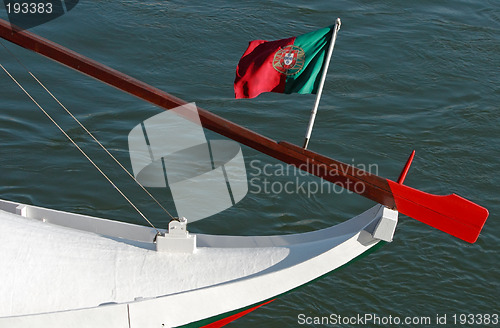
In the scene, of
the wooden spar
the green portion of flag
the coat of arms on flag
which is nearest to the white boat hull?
the wooden spar

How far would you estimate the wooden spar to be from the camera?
5.02 m

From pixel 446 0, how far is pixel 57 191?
9.94 metres

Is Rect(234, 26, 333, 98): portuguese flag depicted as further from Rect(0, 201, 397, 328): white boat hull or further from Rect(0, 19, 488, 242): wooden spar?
Rect(0, 201, 397, 328): white boat hull

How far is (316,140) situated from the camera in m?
→ 10.3

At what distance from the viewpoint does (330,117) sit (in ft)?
35.8

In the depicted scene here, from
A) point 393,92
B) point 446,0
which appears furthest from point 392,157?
point 446,0

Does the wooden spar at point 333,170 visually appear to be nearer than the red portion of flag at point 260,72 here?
Yes

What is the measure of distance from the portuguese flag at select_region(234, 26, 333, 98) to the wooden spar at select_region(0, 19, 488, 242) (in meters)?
0.40

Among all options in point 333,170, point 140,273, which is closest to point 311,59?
point 333,170

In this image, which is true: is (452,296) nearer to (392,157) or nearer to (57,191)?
(392,157)

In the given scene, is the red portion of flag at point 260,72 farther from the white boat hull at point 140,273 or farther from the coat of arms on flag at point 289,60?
the white boat hull at point 140,273

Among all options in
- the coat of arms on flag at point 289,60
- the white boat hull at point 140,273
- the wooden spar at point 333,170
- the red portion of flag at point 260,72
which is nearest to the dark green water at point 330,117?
the white boat hull at point 140,273

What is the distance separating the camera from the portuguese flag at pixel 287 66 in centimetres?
531

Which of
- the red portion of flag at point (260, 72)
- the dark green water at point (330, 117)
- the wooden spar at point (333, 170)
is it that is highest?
the red portion of flag at point (260, 72)
